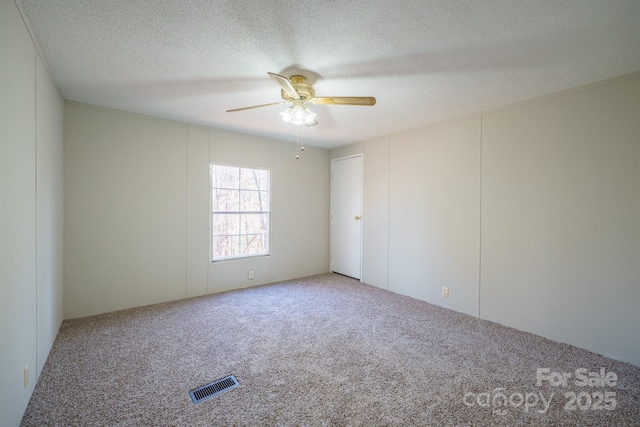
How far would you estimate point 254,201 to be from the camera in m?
4.62

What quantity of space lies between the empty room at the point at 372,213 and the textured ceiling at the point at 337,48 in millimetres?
21

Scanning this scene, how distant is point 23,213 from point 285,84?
1.94 metres

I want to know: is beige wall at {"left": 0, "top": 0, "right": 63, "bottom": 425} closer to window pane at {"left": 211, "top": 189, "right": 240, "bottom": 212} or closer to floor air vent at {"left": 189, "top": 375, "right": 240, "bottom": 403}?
floor air vent at {"left": 189, "top": 375, "right": 240, "bottom": 403}

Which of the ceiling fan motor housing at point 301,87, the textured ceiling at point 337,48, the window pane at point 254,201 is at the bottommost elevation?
the window pane at point 254,201

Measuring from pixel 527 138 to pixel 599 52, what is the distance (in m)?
0.99

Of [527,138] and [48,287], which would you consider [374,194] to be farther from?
[48,287]

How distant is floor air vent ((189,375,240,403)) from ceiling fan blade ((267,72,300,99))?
2229 mm

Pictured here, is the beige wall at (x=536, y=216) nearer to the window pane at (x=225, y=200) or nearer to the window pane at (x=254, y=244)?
the window pane at (x=254, y=244)

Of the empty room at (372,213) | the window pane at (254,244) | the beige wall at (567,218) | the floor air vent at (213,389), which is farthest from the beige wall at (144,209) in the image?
the beige wall at (567,218)

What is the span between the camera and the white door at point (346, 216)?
4.95 metres

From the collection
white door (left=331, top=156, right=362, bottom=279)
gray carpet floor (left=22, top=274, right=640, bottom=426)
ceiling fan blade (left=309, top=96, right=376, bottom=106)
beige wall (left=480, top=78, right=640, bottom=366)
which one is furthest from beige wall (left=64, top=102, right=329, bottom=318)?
beige wall (left=480, top=78, right=640, bottom=366)

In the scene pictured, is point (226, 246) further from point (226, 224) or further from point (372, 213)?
point (372, 213)

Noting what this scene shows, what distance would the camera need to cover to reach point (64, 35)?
194 centimetres

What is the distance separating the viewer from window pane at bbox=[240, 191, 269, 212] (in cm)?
452
